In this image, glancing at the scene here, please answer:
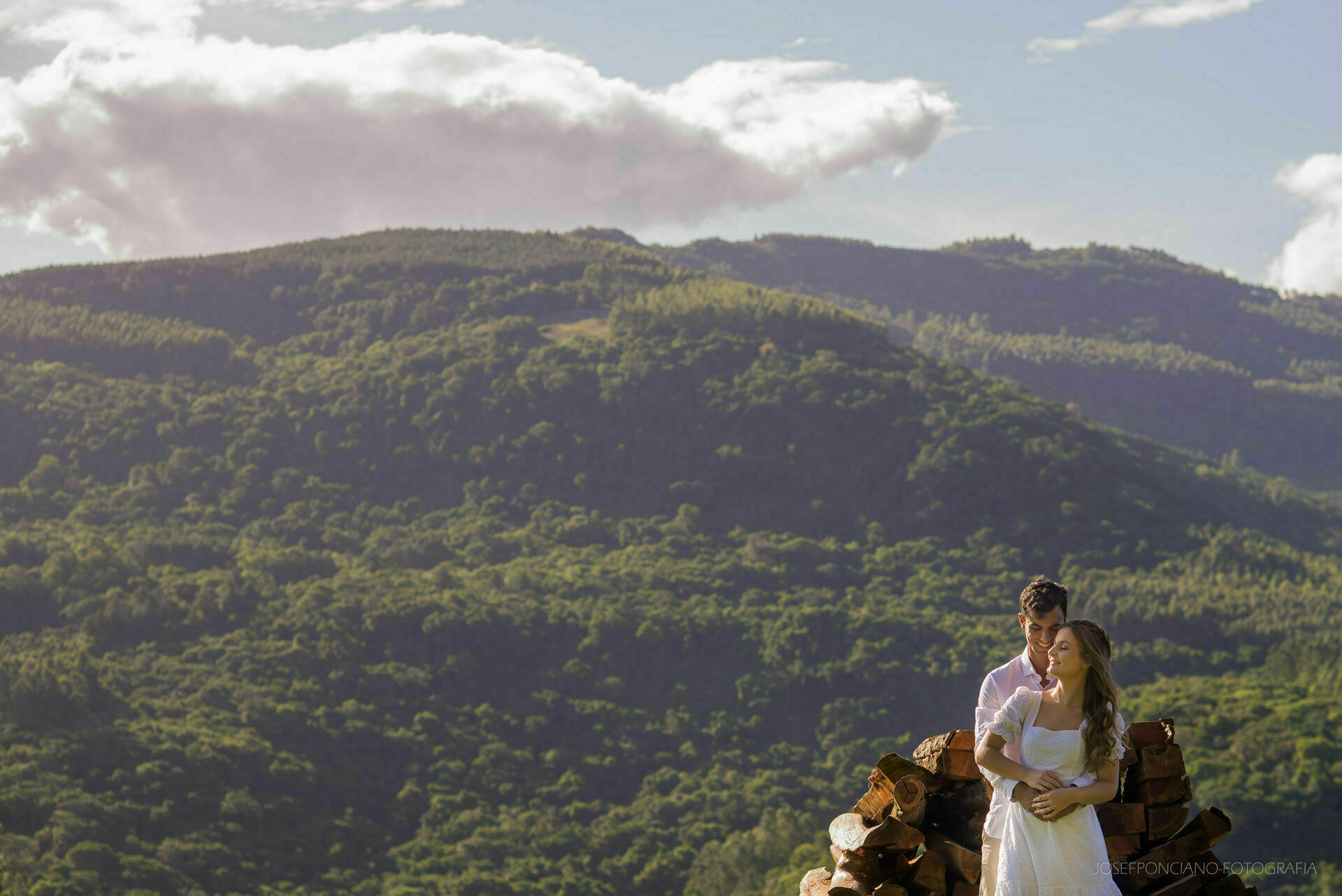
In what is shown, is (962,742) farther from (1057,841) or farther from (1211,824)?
(1211,824)

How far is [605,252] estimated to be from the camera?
7584 inches

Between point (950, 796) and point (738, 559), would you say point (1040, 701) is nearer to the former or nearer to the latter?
point (950, 796)

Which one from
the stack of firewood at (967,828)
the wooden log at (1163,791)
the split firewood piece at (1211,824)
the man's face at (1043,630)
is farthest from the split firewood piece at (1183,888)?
the man's face at (1043,630)

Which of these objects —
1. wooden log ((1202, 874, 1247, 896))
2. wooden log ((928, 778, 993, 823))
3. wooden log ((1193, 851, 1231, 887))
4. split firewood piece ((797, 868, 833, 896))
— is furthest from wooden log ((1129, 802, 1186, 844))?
split firewood piece ((797, 868, 833, 896))

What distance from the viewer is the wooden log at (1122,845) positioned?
7.16m

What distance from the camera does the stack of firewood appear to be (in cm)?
707

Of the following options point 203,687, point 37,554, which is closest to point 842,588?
point 203,687

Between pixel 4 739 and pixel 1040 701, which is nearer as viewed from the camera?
pixel 1040 701

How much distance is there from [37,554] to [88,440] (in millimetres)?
28572

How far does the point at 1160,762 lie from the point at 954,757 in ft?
3.94

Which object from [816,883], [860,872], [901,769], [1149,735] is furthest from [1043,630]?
[816,883]

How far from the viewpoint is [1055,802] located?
6.11 meters

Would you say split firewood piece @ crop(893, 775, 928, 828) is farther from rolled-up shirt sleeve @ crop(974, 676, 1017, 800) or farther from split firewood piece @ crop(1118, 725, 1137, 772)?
split firewood piece @ crop(1118, 725, 1137, 772)

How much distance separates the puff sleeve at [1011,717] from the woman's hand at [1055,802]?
34 cm
